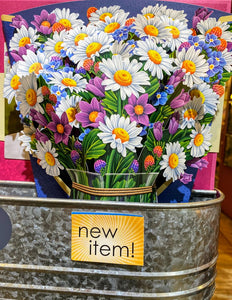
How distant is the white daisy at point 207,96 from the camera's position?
0.59 m

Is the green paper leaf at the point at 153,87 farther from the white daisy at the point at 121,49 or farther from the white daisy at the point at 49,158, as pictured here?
the white daisy at the point at 49,158

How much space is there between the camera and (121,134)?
0.52 meters

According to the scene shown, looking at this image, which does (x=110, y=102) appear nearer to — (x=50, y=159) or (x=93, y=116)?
(x=93, y=116)

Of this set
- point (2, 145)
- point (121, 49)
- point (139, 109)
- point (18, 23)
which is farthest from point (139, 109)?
point (2, 145)

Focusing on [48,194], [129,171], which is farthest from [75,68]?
[48,194]

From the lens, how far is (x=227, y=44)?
59cm

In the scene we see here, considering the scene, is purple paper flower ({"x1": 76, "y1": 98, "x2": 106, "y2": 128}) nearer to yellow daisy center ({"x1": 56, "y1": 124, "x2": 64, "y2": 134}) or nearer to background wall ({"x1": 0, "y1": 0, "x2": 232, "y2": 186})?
yellow daisy center ({"x1": 56, "y1": 124, "x2": 64, "y2": 134})

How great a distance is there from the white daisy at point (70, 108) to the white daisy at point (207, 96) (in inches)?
8.8

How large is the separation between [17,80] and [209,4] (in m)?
0.49

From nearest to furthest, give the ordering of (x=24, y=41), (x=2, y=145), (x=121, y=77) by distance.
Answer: (x=121, y=77)
(x=24, y=41)
(x=2, y=145)

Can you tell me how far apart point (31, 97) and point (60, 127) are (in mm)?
75

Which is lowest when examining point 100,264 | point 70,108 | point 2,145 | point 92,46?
point 100,264

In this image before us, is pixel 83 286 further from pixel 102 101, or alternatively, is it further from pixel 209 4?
pixel 209 4

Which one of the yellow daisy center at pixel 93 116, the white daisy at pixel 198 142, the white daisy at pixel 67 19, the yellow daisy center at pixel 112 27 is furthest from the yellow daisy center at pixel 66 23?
the white daisy at pixel 198 142
